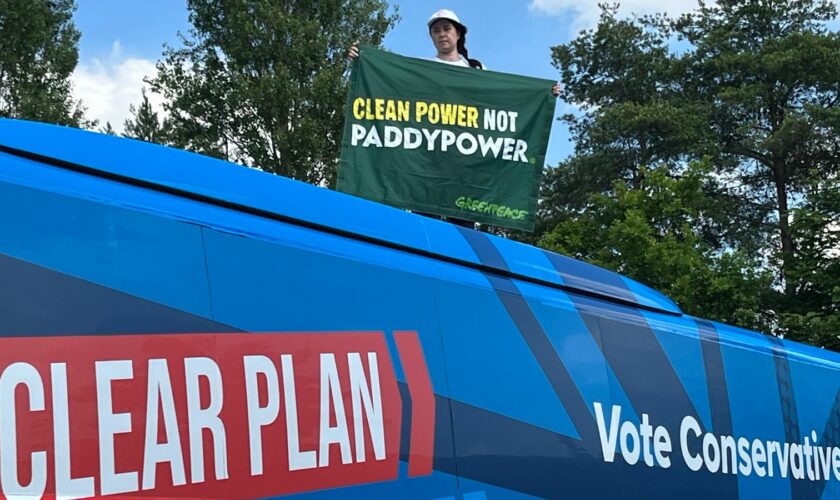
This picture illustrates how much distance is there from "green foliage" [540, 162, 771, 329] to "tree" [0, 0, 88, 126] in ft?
47.6

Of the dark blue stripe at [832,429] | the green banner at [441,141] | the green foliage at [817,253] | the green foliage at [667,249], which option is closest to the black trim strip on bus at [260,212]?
the green banner at [441,141]

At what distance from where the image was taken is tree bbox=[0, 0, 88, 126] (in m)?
21.5

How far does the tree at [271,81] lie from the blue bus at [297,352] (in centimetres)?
1942

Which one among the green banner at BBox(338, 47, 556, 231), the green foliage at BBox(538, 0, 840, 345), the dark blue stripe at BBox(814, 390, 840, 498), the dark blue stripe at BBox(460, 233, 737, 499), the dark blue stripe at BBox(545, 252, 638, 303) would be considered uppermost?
the green foliage at BBox(538, 0, 840, 345)

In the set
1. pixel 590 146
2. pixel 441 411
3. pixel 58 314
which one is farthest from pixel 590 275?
pixel 590 146

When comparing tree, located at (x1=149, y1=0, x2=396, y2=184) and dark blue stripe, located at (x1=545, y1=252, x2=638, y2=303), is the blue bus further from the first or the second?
tree, located at (x1=149, y1=0, x2=396, y2=184)

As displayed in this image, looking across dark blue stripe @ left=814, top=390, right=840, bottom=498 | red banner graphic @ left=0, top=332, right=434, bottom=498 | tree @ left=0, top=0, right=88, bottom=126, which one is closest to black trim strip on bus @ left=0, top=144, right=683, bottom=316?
red banner graphic @ left=0, top=332, right=434, bottom=498

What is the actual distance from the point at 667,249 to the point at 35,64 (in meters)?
18.8

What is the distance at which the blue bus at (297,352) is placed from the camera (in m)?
1.86

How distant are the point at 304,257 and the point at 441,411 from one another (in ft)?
2.35

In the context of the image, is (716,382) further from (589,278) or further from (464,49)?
(464,49)

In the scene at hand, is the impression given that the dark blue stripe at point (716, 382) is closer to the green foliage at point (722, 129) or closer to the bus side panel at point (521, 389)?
the bus side panel at point (521, 389)

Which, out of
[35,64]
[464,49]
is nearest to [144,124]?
[35,64]

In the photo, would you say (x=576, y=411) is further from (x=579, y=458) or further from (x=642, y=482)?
(x=642, y=482)
